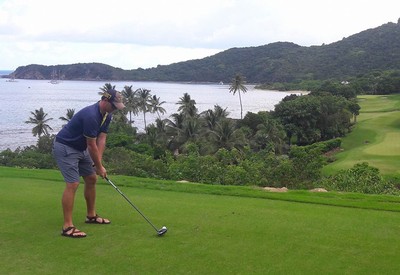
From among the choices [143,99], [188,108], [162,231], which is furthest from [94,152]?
[143,99]

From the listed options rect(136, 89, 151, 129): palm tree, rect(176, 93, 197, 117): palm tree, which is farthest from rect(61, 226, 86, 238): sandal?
rect(136, 89, 151, 129): palm tree

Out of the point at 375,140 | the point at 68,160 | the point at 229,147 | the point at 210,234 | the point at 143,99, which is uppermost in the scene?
the point at 68,160

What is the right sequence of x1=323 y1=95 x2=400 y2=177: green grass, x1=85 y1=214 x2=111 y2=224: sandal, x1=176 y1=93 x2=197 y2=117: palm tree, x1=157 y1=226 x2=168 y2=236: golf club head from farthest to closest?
x1=176 y1=93 x2=197 y2=117: palm tree < x1=323 y1=95 x2=400 y2=177: green grass < x1=85 y1=214 x2=111 y2=224: sandal < x1=157 y1=226 x2=168 y2=236: golf club head

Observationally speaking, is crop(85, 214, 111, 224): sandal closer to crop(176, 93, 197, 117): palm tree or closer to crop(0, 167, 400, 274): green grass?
crop(0, 167, 400, 274): green grass

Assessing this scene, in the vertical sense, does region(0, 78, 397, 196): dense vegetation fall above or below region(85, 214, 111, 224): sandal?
below

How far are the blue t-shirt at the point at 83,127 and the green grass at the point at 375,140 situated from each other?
33.8m

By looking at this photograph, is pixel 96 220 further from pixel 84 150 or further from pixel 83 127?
pixel 83 127

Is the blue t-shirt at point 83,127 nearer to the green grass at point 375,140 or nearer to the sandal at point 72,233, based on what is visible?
the sandal at point 72,233

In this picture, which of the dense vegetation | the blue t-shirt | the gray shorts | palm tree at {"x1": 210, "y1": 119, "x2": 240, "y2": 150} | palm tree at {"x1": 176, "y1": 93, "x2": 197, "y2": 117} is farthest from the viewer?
palm tree at {"x1": 176, "y1": 93, "x2": 197, "y2": 117}

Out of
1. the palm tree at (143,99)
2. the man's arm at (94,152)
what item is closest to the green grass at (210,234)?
the man's arm at (94,152)

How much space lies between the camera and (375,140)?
206ft

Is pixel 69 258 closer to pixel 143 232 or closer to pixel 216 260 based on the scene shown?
pixel 143 232

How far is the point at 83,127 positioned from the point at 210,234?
7.30ft

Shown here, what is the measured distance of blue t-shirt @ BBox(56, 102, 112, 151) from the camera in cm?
633
